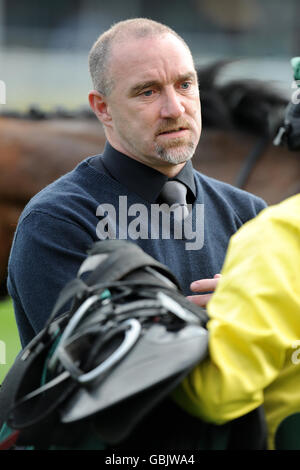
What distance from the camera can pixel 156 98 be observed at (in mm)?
1873

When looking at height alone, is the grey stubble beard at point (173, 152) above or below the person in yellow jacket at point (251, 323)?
below

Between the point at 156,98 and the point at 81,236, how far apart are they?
15.8 inches

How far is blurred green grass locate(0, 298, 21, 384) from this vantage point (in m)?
3.57

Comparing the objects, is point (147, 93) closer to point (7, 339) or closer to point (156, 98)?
point (156, 98)

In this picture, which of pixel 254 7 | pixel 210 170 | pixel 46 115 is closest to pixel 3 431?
pixel 210 170

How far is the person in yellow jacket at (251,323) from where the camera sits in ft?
3.67

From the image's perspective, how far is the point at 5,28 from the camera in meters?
11.7

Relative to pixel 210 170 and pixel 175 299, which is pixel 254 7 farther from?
pixel 175 299

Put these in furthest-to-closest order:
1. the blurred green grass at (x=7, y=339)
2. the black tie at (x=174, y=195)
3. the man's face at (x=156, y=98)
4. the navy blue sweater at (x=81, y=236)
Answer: the blurred green grass at (x=7, y=339) < the black tie at (x=174, y=195) < the man's face at (x=156, y=98) < the navy blue sweater at (x=81, y=236)

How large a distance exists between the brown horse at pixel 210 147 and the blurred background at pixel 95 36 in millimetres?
5107

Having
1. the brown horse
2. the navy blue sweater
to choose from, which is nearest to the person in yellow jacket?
the navy blue sweater

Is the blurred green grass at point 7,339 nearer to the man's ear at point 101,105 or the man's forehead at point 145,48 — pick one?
the man's ear at point 101,105

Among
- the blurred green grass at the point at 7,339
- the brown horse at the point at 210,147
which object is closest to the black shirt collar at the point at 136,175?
the blurred green grass at the point at 7,339

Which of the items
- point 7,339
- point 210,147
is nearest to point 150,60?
point 210,147
